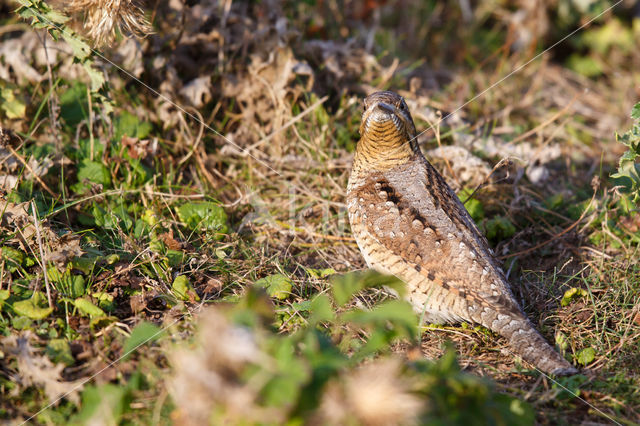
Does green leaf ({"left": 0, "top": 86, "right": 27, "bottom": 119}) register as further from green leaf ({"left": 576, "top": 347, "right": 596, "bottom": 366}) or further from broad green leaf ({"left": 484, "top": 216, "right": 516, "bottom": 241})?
green leaf ({"left": 576, "top": 347, "right": 596, "bottom": 366})

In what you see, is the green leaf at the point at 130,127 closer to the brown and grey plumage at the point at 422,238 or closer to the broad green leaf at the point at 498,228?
the brown and grey plumage at the point at 422,238

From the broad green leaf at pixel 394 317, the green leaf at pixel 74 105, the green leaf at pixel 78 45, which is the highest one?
the green leaf at pixel 78 45

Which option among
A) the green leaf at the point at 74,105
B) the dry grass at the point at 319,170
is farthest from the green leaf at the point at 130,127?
the green leaf at the point at 74,105

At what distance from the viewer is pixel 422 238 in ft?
11.6

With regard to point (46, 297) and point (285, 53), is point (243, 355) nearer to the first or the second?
point (46, 297)

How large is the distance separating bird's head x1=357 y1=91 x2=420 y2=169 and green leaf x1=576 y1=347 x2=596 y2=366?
5.71 feet

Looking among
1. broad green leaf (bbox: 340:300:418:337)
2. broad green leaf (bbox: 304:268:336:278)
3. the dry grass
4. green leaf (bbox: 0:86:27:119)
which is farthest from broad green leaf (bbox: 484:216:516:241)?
green leaf (bbox: 0:86:27:119)

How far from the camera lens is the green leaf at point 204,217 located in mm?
4246

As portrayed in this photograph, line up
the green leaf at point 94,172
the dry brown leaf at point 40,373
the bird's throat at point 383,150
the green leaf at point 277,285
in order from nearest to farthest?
the dry brown leaf at point 40,373 → the green leaf at point 277,285 → the bird's throat at point 383,150 → the green leaf at point 94,172

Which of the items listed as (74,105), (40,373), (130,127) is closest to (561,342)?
(40,373)

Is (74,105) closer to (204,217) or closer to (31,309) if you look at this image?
(204,217)

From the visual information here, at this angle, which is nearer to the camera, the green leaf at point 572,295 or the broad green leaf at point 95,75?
the green leaf at point 572,295

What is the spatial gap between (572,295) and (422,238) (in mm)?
A: 1214

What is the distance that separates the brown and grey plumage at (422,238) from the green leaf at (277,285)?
590 millimetres
